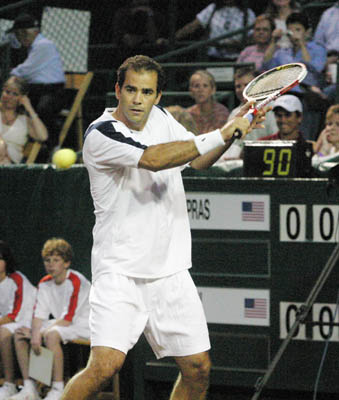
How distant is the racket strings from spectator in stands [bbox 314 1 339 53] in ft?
17.6

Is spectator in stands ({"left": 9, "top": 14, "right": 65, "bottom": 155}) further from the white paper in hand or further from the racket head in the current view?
the racket head

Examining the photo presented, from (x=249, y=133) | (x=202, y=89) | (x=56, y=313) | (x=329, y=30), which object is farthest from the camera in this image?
(x=329, y=30)

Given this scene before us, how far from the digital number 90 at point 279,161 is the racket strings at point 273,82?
1.28 m

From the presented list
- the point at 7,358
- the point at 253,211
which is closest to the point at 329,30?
the point at 253,211

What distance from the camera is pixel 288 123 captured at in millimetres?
7273

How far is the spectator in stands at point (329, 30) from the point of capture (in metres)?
10.1

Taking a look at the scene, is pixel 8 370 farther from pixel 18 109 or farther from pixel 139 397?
pixel 18 109

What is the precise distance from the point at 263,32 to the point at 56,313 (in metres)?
4.33

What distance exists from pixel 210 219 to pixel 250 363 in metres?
1.06

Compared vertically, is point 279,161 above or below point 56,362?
above

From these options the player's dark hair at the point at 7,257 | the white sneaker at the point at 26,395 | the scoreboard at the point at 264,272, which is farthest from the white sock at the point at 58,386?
the scoreboard at the point at 264,272

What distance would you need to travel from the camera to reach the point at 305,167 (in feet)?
20.6

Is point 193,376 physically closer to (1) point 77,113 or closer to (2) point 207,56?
(1) point 77,113

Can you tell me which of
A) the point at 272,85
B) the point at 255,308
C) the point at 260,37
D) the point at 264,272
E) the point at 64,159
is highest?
the point at 260,37
